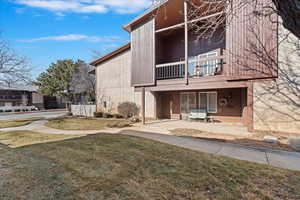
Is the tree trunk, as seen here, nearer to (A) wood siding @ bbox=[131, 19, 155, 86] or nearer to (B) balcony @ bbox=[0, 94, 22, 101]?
(A) wood siding @ bbox=[131, 19, 155, 86]

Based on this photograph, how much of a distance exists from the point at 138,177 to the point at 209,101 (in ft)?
33.2

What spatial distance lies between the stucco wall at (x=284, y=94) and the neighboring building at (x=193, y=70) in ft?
0.12

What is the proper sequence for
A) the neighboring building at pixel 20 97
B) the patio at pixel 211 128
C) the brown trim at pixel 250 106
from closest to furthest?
the brown trim at pixel 250 106
the patio at pixel 211 128
the neighboring building at pixel 20 97

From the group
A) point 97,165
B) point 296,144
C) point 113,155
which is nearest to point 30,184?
point 97,165

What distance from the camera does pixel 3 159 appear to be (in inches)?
164

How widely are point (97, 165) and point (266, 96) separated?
7.69 m

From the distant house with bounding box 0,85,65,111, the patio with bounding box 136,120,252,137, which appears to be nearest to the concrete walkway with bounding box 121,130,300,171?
the patio with bounding box 136,120,252,137

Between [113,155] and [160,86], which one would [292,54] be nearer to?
[160,86]

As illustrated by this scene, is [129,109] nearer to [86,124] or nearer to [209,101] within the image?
[86,124]

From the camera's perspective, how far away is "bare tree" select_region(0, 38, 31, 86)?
1433 cm

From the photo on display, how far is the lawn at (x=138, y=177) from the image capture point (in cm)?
264

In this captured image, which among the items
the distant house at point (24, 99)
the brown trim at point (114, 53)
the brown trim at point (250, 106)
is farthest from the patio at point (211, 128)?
the distant house at point (24, 99)

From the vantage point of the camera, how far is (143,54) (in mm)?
11039

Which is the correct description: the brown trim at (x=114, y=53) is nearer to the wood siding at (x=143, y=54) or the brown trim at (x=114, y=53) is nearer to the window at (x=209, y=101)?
the wood siding at (x=143, y=54)
